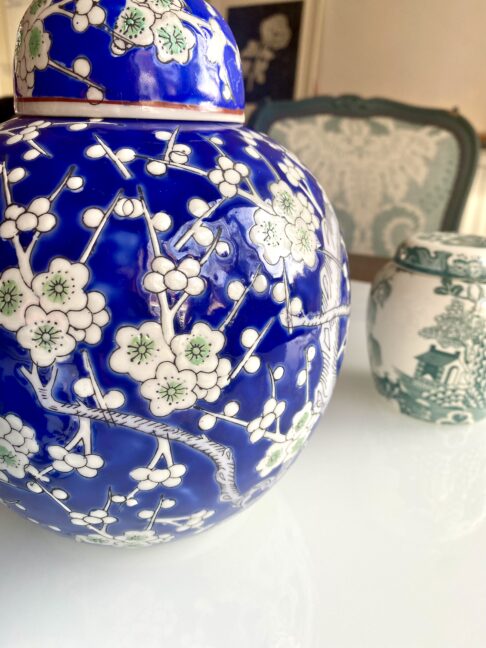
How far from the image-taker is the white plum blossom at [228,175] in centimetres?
29

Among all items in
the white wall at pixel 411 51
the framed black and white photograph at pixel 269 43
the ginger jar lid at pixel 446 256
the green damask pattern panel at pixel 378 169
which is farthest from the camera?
the framed black and white photograph at pixel 269 43

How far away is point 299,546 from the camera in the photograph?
1.34 feet

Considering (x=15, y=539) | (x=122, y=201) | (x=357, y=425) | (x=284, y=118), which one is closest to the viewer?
(x=122, y=201)

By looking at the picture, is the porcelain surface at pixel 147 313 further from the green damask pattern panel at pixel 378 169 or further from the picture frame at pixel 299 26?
the picture frame at pixel 299 26

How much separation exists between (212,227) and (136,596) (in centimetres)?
24

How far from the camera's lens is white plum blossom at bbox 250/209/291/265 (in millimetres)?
295

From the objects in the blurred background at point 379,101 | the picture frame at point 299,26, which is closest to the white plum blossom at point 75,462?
the blurred background at point 379,101

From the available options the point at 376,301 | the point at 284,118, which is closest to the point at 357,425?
the point at 376,301

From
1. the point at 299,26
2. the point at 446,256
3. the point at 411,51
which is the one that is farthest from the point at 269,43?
the point at 446,256

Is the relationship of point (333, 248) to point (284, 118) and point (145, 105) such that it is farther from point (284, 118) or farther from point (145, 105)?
point (284, 118)

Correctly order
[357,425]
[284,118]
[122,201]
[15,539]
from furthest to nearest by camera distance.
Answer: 1. [284,118]
2. [357,425]
3. [15,539]
4. [122,201]

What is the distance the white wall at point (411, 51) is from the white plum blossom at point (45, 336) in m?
1.85

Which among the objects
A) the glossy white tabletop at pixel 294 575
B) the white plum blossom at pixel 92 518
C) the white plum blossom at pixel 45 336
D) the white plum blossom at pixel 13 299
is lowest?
the glossy white tabletop at pixel 294 575

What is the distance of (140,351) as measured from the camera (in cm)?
27
